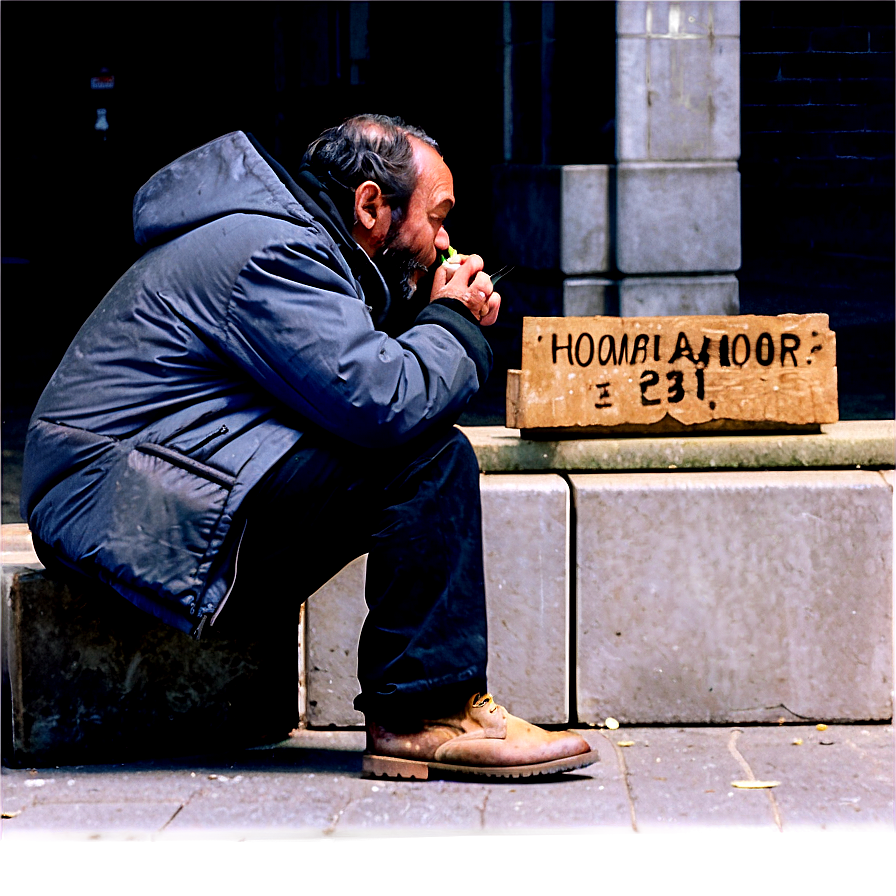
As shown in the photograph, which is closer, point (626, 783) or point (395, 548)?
point (395, 548)

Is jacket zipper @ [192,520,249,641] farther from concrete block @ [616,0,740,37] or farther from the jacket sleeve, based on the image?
concrete block @ [616,0,740,37]

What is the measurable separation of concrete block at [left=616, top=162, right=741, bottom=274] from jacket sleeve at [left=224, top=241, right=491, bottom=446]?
4.83 m

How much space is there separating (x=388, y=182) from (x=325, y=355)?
0.46 meters

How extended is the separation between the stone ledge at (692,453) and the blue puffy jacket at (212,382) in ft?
1.35

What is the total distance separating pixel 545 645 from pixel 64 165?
43.3 ft

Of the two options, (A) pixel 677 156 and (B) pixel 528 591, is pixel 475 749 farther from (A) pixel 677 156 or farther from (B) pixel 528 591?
(A) pixel 677 156

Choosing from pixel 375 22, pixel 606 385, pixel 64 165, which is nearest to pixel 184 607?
pixel 606 385

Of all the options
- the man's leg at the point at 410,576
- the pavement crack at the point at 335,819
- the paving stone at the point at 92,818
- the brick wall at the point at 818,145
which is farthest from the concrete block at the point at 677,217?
the paving stone at the point at 92,818

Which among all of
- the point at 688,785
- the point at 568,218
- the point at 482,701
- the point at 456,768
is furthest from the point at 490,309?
the point at 568,218

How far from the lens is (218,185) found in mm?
2932

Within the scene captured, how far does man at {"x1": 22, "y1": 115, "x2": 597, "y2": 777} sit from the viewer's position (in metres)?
2.77

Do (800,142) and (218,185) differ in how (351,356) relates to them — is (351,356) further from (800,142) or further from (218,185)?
(800,142)

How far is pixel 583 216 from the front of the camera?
7.57 metres

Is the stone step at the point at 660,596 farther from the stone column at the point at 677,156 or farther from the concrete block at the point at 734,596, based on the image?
the stone column at the point at 677,156
